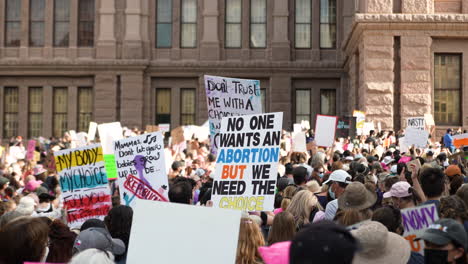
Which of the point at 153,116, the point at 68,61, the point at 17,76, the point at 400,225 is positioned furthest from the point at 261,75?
the point at 400,225

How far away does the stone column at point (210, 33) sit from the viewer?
129 ft

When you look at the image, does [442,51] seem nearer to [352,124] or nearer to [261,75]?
[352,124]

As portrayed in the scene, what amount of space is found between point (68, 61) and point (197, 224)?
118ft

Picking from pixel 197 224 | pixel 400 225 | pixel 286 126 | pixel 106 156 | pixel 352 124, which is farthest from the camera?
pixel 286 126

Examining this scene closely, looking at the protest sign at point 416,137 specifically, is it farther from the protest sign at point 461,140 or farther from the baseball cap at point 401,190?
the baseball cap at point 401,190

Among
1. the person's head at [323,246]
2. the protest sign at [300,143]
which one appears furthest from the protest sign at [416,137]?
the person's head at [323,246]

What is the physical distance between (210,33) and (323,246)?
36.6 m

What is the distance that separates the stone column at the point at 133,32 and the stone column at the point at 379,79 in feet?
57.1

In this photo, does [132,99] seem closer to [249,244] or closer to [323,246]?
[249,244]

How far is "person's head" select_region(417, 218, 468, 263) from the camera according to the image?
15.5ft

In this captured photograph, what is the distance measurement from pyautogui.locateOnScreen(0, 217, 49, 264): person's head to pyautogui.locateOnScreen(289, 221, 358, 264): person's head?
7.08 ft

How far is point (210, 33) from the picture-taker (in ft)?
129

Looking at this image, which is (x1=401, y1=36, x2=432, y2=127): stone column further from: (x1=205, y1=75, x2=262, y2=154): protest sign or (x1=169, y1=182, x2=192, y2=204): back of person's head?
(x1=169, y1=182, x2=192, y2=204): back of person's head

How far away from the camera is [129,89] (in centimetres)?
3881
